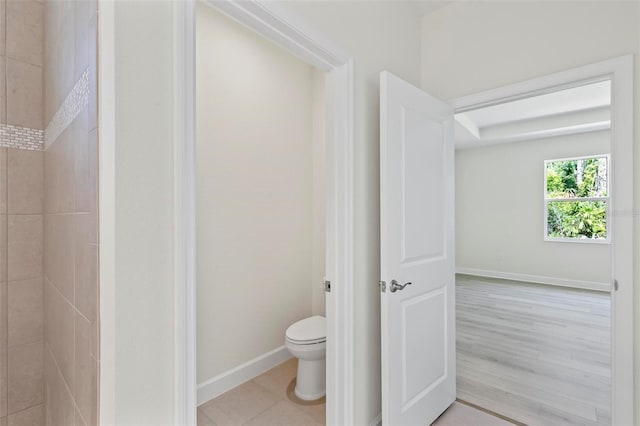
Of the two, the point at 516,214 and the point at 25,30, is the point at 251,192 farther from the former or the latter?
the point at 516,214

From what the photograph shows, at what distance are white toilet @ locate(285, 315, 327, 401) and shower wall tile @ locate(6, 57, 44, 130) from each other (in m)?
1.84

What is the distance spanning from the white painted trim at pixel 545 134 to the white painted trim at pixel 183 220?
19.0ft

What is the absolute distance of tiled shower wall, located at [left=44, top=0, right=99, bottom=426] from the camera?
34.2 inches

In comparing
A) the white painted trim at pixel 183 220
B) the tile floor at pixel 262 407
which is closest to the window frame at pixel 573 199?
the tile floor at pixel 262 407

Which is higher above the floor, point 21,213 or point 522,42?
point 522,42

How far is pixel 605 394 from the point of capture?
219 centimetres

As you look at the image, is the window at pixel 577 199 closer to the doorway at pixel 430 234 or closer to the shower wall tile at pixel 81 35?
the doorway at pixel 430 234

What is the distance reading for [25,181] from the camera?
1443 mm

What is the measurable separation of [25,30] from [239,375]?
7.74 ft

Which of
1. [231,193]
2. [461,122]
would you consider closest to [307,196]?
[231,193]

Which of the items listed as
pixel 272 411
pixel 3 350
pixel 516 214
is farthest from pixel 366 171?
pixel 516 214

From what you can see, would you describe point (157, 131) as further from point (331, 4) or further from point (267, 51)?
point (267, 51)

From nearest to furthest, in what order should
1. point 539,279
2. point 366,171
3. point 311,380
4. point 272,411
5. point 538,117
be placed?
point 366,171 < point 272,411 < point 311,380 < point 538,117 < point 539,279

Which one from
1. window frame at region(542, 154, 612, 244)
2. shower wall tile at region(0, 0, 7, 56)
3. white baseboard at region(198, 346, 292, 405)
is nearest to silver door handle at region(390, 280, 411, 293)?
white baseboard at region(198, 346, 292, 405)
